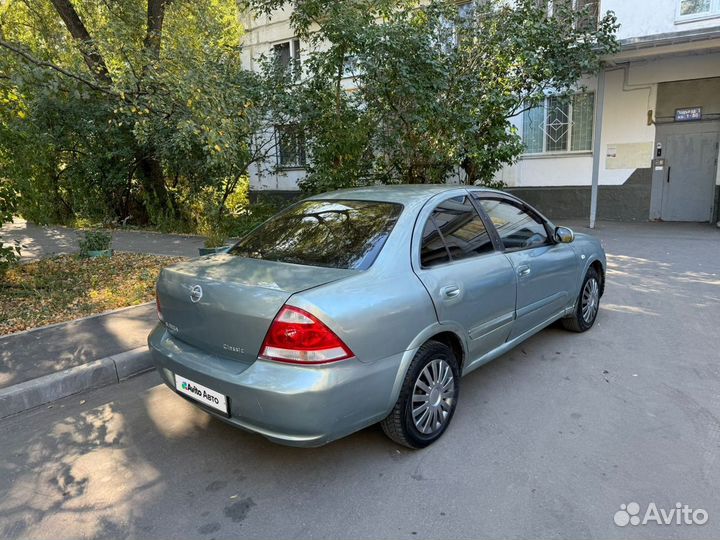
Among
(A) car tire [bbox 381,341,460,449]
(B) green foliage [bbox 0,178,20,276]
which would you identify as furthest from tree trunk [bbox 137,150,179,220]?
(A) car tire [bbox 381,341,460,449]

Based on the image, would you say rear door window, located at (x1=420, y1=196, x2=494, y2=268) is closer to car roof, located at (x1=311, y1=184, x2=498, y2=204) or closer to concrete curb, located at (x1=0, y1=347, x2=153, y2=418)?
car roof, located at (x1=311, y1=184, x2=498, y2=204)

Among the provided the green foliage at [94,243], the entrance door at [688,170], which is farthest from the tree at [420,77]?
the green foliage at [94,243]

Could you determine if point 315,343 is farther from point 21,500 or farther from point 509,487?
point 21,500

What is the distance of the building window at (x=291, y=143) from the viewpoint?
943 centimetres

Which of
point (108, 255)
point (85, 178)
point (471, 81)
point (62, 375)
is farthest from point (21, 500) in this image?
point (85, 178)

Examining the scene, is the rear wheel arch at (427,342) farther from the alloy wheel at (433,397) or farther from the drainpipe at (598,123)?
the drainpipe at (598,123)

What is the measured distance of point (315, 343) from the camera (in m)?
2.51

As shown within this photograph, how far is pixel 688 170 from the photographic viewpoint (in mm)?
11797

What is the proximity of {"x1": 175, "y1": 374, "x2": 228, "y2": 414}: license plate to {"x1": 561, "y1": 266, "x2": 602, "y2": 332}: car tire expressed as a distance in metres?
3.58

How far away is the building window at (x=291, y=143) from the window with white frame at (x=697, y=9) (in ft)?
28.4

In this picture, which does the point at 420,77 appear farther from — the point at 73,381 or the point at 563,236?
the point at 73,381

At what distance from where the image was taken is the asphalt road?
2.48 m

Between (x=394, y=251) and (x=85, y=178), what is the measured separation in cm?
1379

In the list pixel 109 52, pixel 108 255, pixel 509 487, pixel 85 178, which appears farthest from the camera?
pixel 85 178
